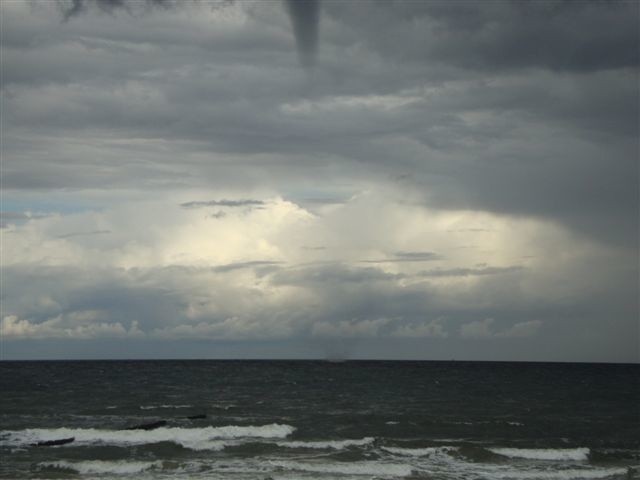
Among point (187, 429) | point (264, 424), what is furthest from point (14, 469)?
point (264, 424)

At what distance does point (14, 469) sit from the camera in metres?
36.0

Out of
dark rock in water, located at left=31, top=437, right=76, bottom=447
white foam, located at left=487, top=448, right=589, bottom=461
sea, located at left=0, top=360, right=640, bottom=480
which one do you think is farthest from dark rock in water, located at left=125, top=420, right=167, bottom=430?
white foam, located at left=487, top=448, right=589, bottom=461

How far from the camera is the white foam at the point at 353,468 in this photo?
1451 inches

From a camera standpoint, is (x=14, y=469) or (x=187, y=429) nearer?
(x=14, y=469)

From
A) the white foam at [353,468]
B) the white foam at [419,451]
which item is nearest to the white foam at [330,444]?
the white foam at [419,451]

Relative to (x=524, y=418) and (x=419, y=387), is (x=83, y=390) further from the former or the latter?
(x=524, y=418)

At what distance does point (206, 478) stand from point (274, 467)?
4.07 meters

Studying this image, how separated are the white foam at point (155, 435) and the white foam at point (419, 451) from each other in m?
8.18

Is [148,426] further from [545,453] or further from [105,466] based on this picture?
[545,453]

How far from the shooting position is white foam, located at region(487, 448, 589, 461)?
43.2 meters

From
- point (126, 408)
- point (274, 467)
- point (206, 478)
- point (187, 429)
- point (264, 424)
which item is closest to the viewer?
point (206, 478)

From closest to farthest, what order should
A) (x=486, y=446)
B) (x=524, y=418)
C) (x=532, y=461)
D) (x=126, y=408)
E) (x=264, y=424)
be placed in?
(x=532, y=461) < (x=486, y=446) < (x=264, y=424) < (x=524, y=418) < (x=126, y=408)

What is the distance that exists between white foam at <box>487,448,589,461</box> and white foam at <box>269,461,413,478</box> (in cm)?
804

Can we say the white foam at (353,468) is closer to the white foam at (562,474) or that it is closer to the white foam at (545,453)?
the white foam at (562,474)
